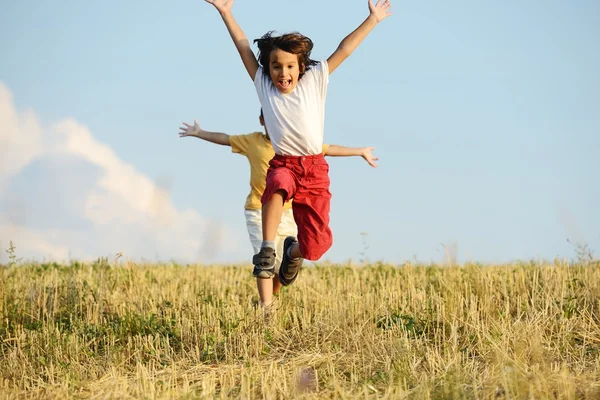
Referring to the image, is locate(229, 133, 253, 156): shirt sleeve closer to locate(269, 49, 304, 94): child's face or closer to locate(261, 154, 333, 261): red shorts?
locate(261, 154, 333, 261): red shorts

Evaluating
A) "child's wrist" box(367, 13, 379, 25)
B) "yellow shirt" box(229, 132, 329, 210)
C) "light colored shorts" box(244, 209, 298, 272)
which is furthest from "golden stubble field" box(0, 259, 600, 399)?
"child's wrist" box(367, 13, 379, 25)

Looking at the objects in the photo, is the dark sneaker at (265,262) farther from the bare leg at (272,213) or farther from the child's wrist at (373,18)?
the child's wrist at (373,18)

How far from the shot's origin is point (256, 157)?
7863mm

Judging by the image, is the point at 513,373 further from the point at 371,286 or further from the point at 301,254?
the point at 371,286

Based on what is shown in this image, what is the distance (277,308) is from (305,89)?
2040 millimetres

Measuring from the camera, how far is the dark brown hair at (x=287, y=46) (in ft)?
21.9

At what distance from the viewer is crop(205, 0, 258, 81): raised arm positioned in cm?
680

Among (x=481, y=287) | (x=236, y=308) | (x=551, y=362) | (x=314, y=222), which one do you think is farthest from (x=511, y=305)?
(x=236, y=308)

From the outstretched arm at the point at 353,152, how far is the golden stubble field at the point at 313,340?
1.39m

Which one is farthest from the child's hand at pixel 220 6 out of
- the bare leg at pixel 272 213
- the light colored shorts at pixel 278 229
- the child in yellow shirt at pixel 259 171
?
the light colored shorts at pixel 278 229

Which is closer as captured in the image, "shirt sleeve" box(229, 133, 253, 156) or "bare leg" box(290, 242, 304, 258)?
"bare leg" box(290, 242, 304, 258)

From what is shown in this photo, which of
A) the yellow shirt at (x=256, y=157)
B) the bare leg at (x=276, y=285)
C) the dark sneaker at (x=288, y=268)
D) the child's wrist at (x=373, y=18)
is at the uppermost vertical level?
the child's wrist at (x=373, y=18)

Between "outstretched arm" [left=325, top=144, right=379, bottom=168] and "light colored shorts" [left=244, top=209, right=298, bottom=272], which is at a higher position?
"outstretched arm" [left=325, top=144, right=379, bottom=168]

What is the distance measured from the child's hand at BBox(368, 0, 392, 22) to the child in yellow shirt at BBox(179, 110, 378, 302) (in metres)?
1.49
